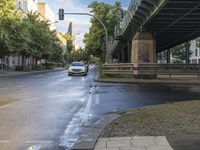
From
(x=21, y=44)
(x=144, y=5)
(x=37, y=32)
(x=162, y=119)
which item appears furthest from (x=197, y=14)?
(x=37, y=32)

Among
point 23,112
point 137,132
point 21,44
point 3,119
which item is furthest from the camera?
point 21,44

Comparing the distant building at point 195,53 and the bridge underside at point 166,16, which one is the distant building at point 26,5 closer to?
the distant building at point 195,53

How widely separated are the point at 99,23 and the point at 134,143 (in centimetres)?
7297

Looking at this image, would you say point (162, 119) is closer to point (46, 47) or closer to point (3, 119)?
point (3, 119)

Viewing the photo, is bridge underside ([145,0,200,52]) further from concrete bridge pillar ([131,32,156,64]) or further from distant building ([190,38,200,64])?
distant building ([190,38,200,64])

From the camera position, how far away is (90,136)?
9.02 m

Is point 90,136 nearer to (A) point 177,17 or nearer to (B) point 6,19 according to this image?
(A) point 177,17

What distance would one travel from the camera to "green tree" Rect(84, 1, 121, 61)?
78.9 m

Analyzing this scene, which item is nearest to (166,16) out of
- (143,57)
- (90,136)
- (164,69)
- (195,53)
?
(164,69)

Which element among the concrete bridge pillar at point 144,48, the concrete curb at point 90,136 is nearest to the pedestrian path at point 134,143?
the concrete curb at point 90,136

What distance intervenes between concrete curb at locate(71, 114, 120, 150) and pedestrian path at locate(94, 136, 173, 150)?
13 centimetres

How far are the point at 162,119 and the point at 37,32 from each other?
70.3m

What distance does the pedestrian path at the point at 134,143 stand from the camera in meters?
7.89

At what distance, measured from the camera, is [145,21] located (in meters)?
33.9
